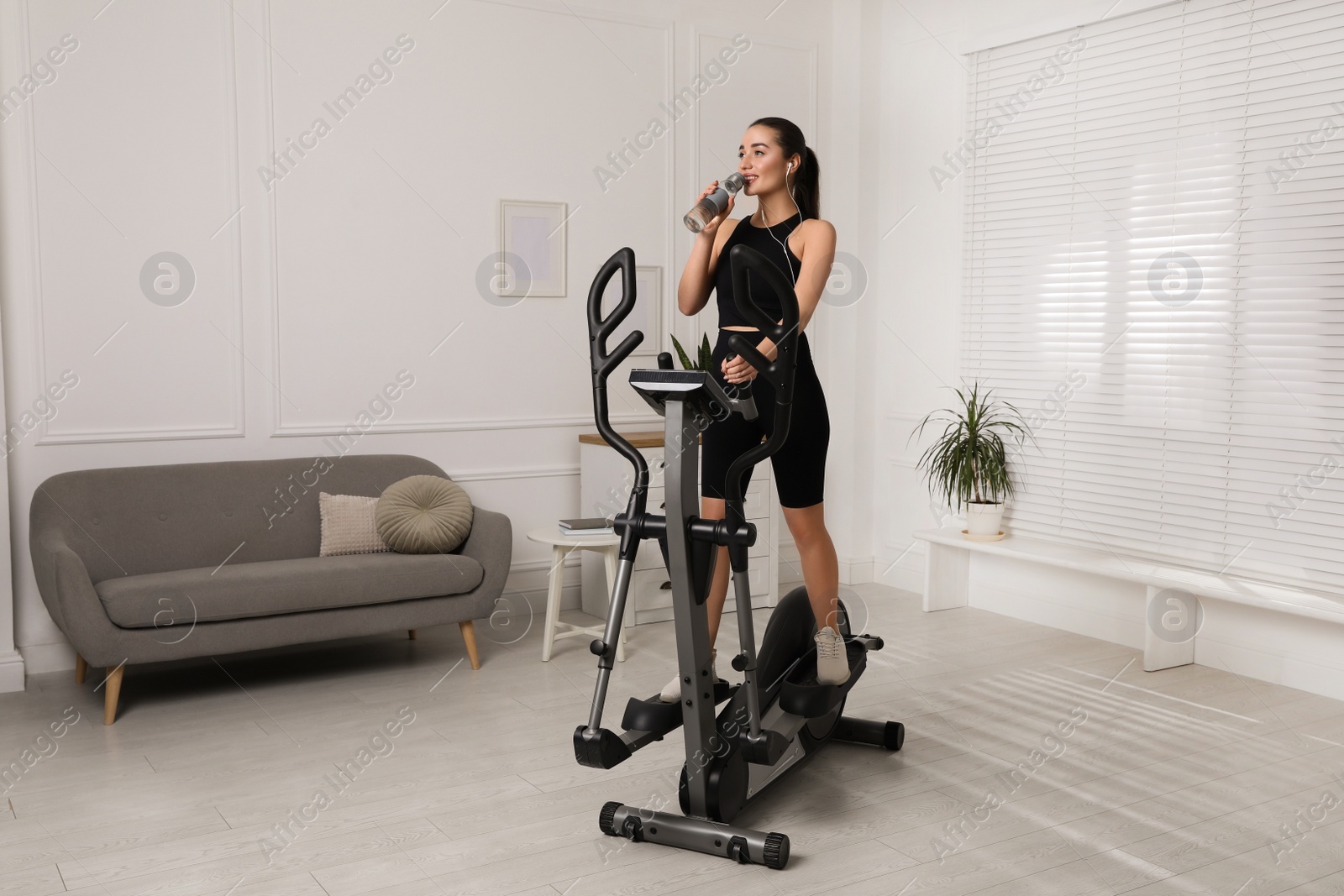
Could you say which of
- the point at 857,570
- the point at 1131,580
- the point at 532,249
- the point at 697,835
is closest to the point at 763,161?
the point at 697,835

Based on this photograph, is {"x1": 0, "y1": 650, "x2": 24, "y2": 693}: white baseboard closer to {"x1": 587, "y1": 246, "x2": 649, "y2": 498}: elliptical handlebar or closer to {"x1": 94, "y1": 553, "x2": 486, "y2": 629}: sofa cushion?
{"x1": 94, "y1": 553, "x2": 486, "y2": 629}: sofa cushion

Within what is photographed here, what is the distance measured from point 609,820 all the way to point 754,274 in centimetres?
138

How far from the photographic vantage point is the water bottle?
2328mm

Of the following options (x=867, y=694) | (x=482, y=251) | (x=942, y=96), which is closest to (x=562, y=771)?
(x=867, y=694)

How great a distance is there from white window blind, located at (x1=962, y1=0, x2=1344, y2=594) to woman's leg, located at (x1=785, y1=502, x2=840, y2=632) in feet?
6.58

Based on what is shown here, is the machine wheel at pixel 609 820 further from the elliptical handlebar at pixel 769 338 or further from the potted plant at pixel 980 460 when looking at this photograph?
the potted plant at pixel 980 460

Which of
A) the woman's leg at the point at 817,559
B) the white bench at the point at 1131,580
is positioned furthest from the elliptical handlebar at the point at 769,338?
the white bench at the point at 1131,580

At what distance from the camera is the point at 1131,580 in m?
4.11

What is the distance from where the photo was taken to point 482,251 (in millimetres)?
4719

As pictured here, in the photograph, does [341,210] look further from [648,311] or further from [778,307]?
[778,307]

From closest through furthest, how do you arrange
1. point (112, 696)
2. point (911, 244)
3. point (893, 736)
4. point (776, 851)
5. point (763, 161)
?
point (776, 851) → point (763, 161) → point (893, 736) → point (112, 696) → point (911, 244)

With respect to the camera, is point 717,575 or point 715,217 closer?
point 715,217

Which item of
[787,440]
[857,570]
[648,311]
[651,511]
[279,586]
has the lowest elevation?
[857,570]

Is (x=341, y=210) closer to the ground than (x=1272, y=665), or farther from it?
farther from it
